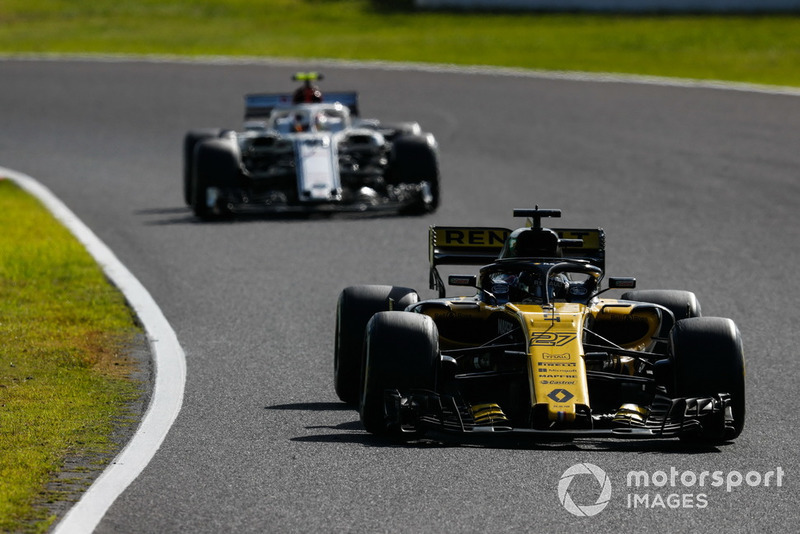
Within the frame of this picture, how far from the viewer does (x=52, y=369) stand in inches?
412

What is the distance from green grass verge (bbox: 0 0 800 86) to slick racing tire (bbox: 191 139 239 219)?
14.9 m

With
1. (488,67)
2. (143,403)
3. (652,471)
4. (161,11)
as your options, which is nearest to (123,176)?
(488,67)

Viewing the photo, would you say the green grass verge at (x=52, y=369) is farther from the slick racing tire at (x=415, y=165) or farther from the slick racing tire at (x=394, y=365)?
the slick racing tire at (x=415, y=165)

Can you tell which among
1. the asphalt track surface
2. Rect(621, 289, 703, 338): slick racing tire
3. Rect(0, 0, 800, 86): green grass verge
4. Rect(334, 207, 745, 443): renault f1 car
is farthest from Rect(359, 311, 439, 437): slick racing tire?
Rect(0, 0, 800, 86): green grass verge

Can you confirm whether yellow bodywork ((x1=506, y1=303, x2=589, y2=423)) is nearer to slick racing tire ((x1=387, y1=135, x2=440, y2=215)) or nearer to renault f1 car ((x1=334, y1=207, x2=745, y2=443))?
renault f1 car ((x1=334, y1=207, x2=745, y2=443))

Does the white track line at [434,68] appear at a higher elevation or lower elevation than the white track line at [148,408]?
lower

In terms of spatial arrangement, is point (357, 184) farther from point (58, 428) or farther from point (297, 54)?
point (297, 54)

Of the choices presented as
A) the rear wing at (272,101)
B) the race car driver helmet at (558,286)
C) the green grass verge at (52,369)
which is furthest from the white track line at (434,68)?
the race car driver helmet at (558,286)

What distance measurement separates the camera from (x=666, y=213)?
19594 mm

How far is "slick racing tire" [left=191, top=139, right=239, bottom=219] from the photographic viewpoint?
19453mm

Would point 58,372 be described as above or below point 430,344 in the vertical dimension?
below

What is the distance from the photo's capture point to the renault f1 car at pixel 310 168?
1948 cm

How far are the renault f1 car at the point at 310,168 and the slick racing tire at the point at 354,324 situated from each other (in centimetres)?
916

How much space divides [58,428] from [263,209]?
10668 millimetres
